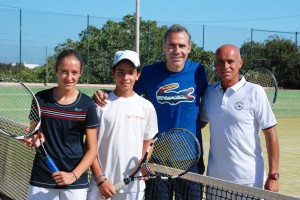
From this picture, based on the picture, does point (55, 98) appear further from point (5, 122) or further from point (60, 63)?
point (5, 122)

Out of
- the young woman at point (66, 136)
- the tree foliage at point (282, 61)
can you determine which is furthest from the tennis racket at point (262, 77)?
the tree foliage at point (282, 61)

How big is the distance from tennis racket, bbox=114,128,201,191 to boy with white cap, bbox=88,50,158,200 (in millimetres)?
98

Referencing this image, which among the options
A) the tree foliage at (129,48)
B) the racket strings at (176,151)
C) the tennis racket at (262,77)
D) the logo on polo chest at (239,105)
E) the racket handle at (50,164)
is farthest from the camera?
the tree foliage at (129,48)

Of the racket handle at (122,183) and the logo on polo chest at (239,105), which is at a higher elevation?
the logo on polo chest at (239,105)

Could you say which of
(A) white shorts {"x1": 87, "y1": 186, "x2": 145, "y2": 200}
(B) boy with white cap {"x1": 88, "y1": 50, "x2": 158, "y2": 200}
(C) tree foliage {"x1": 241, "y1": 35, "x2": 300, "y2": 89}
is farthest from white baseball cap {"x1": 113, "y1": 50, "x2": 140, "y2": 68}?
(C) tree foliage {"x1": 241, "y1": 35, "x2": 300, "y2": 89}

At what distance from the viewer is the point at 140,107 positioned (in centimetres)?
307

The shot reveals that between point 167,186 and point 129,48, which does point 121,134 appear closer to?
point 167,186

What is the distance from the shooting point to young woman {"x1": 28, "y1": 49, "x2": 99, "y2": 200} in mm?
2889

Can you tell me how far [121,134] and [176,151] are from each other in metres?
0.49

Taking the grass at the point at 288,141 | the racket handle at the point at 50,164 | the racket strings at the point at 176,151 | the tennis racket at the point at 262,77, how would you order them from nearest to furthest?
the racket handle at the point at 50,164 < the racket strings at the point at 176,151 < the tennis racket at the point at 262,77 < the grass at the point at 288,141

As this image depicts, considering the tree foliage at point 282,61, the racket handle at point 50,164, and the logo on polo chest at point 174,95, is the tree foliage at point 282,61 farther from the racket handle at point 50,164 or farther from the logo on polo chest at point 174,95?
the racket handle at point 50,164

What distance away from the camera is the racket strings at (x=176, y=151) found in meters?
3.25

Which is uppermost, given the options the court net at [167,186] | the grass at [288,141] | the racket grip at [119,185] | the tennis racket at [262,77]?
the tennis racket at [262,77]

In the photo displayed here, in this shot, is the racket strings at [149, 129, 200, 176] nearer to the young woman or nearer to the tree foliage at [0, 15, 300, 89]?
the young woman
